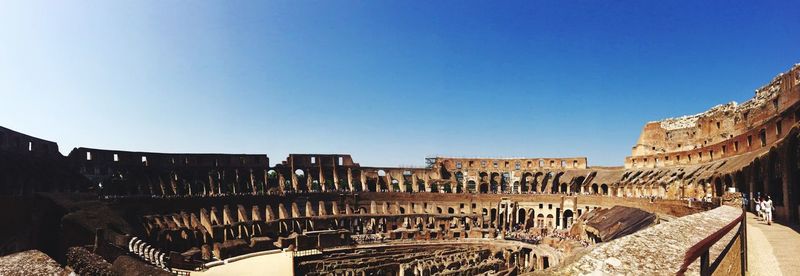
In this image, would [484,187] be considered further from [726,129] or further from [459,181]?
[726,129]

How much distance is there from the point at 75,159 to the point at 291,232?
18564 millimetres

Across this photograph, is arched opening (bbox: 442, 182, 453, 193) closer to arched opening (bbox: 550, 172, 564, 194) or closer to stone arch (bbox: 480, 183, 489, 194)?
stone arch (bbox: 480, 183, 489, 194)

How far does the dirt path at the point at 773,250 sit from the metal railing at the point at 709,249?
412mm

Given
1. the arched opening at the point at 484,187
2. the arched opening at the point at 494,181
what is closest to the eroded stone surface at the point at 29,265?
the arched opening at the point at 494,181

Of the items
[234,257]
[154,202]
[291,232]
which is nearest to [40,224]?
[234,257]

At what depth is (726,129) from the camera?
40.2 m

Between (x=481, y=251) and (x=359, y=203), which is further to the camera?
(x=359, y=203)

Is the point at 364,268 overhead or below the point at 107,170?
below

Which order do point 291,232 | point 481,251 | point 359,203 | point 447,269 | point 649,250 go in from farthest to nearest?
1. point 359,203
2. point 291,232
3. point 481,251
4. point 447,269
5. point 649,250

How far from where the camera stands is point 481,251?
98.6 feet

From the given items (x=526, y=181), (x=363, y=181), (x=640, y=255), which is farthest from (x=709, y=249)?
(x=526, y=181)

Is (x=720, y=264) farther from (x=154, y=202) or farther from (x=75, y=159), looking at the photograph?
(x=75, y=159)

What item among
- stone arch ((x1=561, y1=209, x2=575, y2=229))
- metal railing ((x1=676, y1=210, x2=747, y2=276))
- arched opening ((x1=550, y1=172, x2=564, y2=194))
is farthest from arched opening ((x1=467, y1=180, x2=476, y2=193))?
metal railing ((x1=676, y1=210, x2=747, y2=276))

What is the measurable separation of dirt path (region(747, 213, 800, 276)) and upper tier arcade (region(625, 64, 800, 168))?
8299 millimetres
